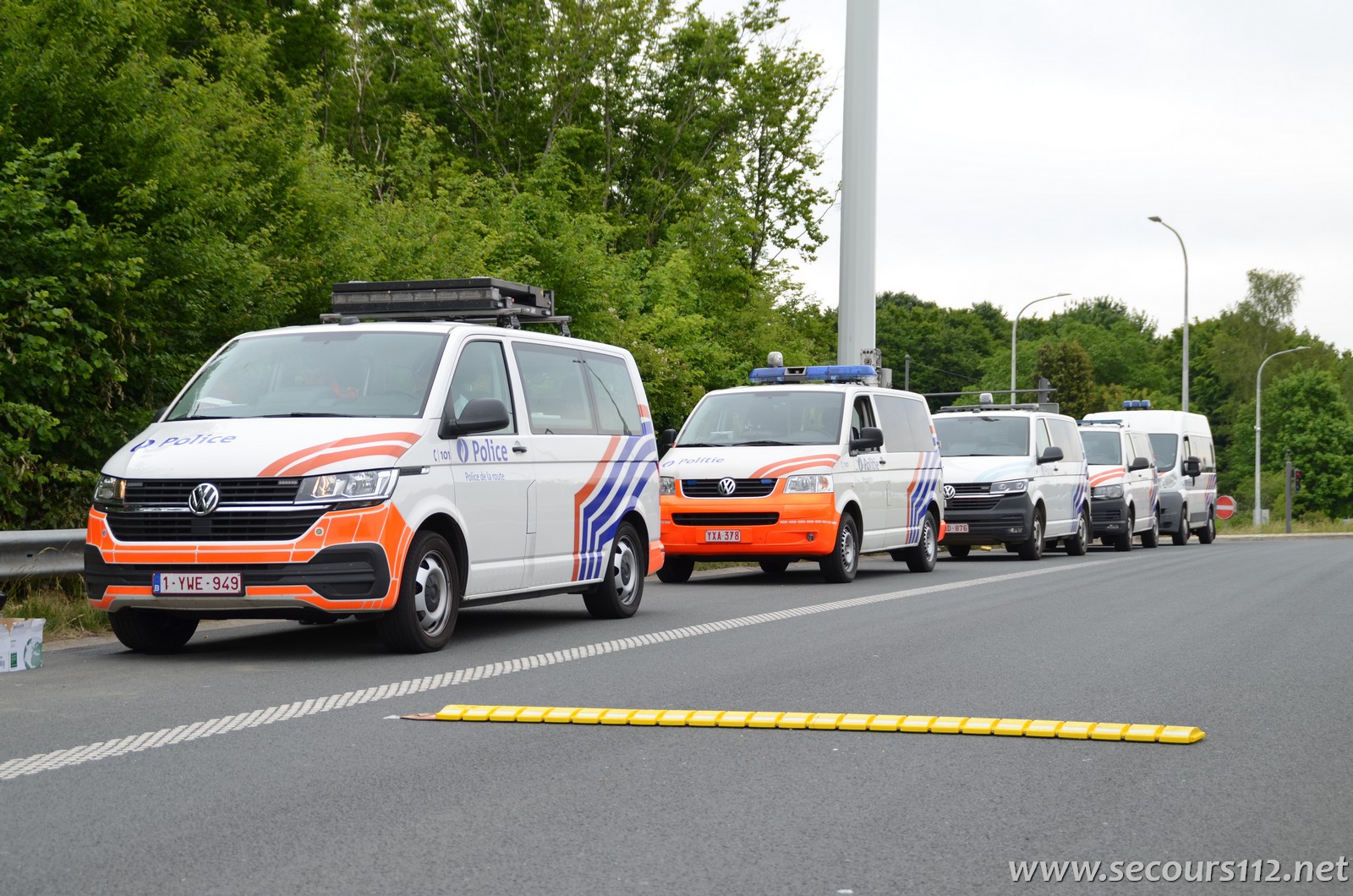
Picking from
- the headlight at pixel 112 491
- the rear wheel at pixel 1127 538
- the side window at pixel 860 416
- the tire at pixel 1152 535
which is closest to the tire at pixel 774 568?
the side window at pixel 860 416

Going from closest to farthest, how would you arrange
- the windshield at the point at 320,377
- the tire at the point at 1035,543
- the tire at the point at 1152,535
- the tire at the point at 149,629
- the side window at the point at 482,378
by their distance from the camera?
the tire at the point at 149,629
the windshield at the point at 320,377
the side window at the point at 482,378
the tire at the point at 1035,543
the tire at the point at 1152,535

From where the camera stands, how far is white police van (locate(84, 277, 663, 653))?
31.0 ft

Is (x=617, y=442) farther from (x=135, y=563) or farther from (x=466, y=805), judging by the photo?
(x=466, y=805)

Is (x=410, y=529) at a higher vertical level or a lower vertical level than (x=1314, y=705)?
higher

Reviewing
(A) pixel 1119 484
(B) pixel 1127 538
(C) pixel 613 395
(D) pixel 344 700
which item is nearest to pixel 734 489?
(C) pixel 613 395

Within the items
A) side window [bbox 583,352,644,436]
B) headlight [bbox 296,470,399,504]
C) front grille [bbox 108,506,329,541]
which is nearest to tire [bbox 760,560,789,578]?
side window [bbox 583,352,644,436]

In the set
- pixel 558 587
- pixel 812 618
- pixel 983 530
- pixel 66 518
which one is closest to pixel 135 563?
pixel 558 587

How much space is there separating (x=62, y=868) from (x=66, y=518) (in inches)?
361

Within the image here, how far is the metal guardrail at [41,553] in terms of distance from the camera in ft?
35.8

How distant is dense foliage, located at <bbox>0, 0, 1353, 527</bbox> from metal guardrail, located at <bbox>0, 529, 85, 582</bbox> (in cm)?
110

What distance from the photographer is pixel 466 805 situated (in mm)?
5691

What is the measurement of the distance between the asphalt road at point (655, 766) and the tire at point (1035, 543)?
38.9 feet

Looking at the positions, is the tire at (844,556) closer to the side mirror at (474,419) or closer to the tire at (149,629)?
the side mirror at (474,419)

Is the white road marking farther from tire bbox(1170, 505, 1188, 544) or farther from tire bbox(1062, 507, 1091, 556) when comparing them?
tire bbox(1170, 505, 1188, 544)
